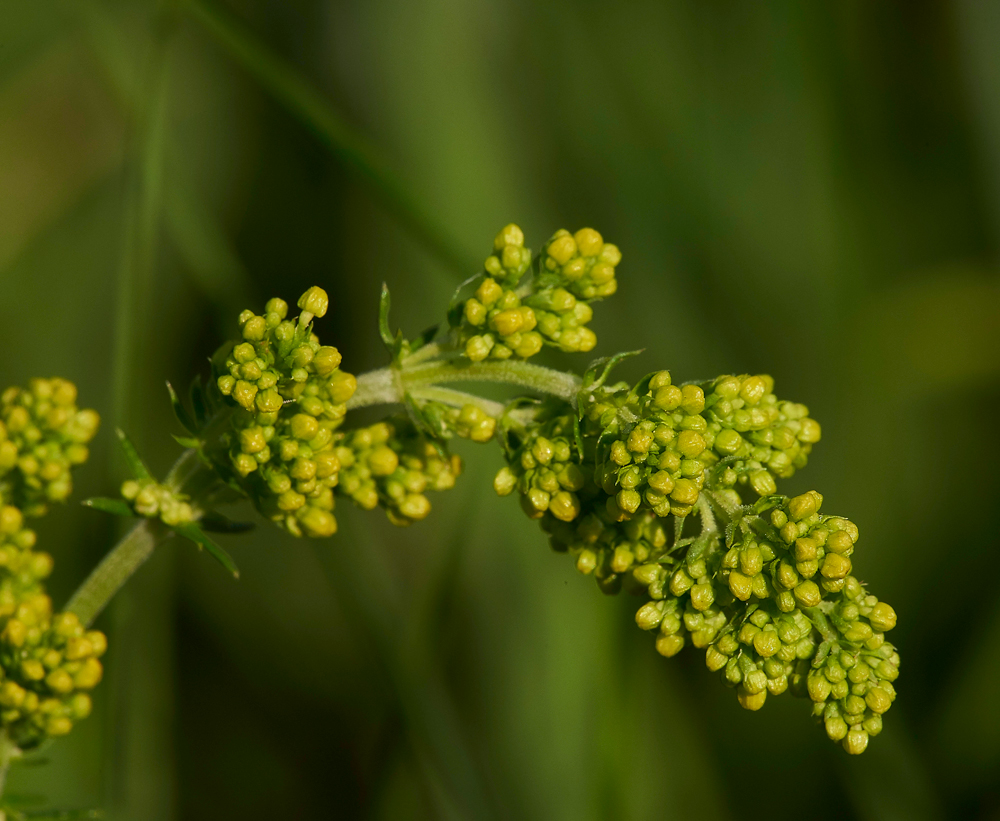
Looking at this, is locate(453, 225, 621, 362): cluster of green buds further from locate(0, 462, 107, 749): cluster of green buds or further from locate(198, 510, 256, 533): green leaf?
locate(0, 462, 107, 749): cluster of green buds

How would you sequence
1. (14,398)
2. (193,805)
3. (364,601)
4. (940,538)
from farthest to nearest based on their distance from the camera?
(940,538), (193,805), (364,601), (14,398)

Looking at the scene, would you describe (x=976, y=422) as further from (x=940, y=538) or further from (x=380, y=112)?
(x=380, y=112)

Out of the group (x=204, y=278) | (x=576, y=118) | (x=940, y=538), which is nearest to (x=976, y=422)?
(x=940, y=538)

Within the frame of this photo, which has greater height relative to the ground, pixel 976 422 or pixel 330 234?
pixel 330 234

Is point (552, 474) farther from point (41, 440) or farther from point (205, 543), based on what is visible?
point (41, 440)

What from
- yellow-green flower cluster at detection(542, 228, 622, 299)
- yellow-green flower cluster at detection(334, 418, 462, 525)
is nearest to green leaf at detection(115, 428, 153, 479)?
yellow-green flower cluster at detection(334, 418, 462, 525)

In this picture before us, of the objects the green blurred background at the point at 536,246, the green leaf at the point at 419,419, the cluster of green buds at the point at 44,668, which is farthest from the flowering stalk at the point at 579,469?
the green blurred background at the point at 536,246

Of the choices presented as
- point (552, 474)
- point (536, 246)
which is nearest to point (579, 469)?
point (552, 474)
